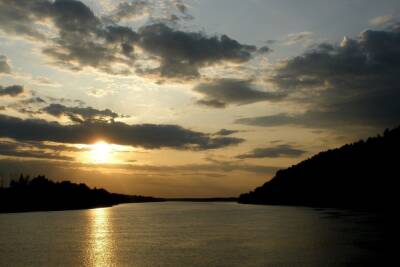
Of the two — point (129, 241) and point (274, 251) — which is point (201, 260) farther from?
point (129, 241)

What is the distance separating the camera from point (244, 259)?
63.0m

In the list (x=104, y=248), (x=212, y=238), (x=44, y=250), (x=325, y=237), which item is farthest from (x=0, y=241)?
(x=325, y=237)

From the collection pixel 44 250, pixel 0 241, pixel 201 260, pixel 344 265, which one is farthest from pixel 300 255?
pixel 0 241

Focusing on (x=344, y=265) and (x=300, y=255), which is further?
(x=300, y=255)

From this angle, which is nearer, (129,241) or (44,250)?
(44,250)

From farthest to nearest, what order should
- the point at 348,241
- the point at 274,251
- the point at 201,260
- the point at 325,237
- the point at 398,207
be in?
the point at 398,207
the point at 325,237
the point at 348,241
the point at 274,251
the point at 201,260

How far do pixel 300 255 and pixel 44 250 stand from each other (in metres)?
44.9

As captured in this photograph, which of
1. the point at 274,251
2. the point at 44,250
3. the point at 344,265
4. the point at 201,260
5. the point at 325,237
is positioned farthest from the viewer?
the point at 325,237

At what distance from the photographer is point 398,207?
194m

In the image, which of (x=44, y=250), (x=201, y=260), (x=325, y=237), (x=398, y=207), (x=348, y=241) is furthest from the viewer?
(x=398, y=207)

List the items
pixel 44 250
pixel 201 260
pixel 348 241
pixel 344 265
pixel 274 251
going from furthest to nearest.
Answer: pixel 348 241, pixel 44 250, pixel 274 251, pixel 201 260, pixel 344 265

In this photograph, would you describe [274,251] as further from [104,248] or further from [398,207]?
[398,207]

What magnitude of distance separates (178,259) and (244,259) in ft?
32.6

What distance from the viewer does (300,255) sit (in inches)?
2586
